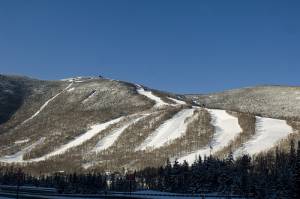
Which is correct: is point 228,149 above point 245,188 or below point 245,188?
above

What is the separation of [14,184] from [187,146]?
251ft

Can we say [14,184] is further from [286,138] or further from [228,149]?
[286,138]

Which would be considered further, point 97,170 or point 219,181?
point 97,170

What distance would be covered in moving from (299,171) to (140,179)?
6788 cm

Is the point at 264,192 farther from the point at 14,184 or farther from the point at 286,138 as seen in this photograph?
the point at 286,138

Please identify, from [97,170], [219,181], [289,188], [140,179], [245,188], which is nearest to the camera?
[289,188]

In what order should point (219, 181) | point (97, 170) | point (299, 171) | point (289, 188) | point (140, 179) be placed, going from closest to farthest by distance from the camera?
point (299, 171) < point (289, 188) < point (219, 181) < point (140, 179) < point (97, 170)

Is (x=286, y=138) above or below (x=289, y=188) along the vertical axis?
above

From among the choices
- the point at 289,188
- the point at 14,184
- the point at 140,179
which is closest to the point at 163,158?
the point at 140,179

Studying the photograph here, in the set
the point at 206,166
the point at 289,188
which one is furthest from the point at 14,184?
the point at 289,188

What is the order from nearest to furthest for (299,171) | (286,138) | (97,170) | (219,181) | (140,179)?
(299,171) < (219,181) < (140,179) < (97,170) < (286,138)

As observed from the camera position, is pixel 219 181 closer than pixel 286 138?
Yes

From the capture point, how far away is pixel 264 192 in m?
103

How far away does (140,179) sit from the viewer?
496 feet
